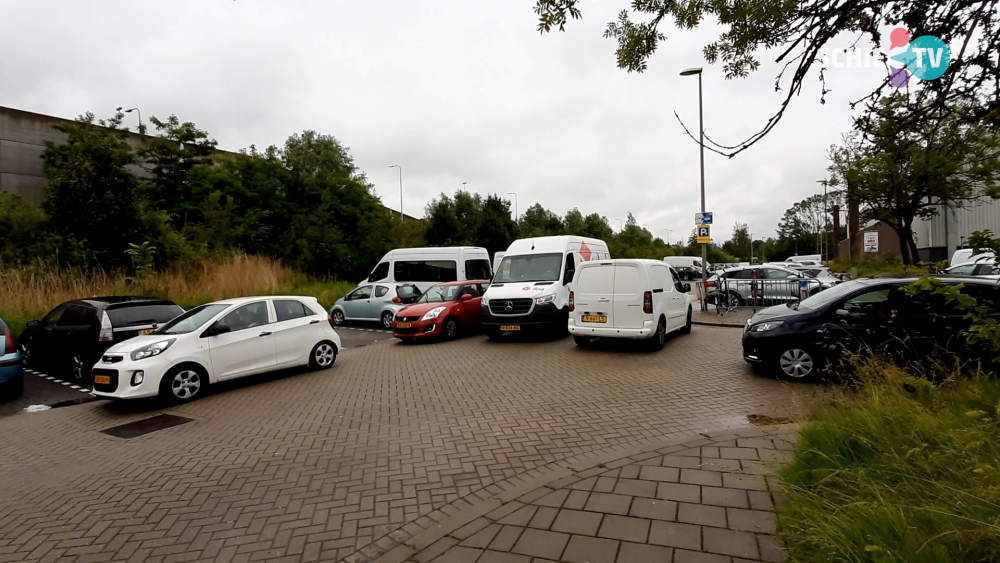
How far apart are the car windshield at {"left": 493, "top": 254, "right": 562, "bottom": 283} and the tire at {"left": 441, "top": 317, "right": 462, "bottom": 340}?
1491 millimetres

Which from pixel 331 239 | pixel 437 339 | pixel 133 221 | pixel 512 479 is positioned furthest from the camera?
pixel 331 239

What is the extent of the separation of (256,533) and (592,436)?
10.4ft

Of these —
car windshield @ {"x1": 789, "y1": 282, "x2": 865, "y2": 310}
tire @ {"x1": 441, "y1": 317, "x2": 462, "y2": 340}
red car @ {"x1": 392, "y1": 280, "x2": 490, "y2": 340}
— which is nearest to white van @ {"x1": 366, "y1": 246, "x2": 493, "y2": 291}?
red car @ {"x1": 392, "y1": 280, "x2": 490, "y2": 340}

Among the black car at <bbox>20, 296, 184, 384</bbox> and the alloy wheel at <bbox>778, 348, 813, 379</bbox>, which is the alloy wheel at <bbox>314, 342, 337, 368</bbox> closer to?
the black car at <bbox>20, 296, 184, 384</bbox>

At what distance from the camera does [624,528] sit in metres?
3.47

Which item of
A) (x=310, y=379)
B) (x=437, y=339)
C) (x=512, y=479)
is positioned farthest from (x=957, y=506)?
(x=437, y=339)

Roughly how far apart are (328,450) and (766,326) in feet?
21.4

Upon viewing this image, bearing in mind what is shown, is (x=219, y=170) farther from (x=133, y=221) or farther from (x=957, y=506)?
(x=957, y=506)

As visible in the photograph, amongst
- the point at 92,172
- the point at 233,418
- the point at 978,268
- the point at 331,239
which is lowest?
the point at 233,418

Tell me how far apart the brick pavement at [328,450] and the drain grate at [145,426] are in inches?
7.5

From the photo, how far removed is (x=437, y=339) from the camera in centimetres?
1362

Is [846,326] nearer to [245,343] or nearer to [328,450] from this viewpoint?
[328,450]

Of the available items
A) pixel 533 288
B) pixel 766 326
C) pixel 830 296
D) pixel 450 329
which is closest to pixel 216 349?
pixel 450 329

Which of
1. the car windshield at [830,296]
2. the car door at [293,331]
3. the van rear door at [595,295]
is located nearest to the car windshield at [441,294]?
the van rear door at [595,295]
